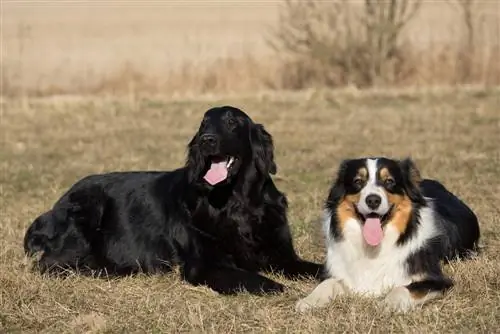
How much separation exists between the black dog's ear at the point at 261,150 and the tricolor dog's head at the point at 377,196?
837mm

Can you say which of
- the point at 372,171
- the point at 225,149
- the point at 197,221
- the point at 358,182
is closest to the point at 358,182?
the point at 358,182

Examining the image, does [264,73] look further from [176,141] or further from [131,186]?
[131,186]

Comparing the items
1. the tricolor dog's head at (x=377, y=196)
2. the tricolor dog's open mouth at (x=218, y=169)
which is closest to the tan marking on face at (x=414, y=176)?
the tricolor dog's head at (x=377, y=196)

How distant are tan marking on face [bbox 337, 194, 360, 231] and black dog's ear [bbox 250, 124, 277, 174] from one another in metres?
0.87

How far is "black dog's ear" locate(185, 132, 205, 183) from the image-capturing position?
613 cm

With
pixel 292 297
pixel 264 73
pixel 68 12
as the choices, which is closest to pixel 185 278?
pixel 292 297

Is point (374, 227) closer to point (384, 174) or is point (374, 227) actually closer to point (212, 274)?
point (384, 174)

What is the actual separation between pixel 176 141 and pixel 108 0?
29974 millimetres

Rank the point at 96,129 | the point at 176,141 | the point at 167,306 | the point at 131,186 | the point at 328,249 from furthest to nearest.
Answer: the point at 96,129 < the point at 176,141 < the point at 131,186 < the point at 328,249 < the point at 167,306

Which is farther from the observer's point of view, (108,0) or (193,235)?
A: (108,0)

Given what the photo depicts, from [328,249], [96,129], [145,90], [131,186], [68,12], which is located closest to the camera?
[328,249]

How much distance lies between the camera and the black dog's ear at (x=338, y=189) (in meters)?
5.68

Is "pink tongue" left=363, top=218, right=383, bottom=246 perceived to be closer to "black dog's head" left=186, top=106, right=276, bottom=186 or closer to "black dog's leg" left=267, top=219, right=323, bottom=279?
"black dog's leg" left=267, top=219, right=323, bottom=279

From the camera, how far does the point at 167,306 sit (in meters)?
5.50
